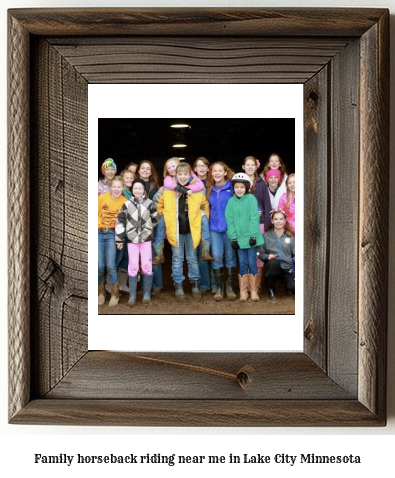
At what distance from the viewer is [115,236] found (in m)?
0.74

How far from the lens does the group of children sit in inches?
29.0

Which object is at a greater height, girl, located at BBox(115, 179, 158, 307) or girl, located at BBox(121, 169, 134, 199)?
girl, located at BBox(121, 169, 134, 199)

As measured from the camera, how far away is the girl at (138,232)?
738 mm

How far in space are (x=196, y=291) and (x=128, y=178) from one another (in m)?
0.14

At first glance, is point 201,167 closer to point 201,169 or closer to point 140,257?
point 201,169

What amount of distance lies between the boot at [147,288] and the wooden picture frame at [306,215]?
6cm

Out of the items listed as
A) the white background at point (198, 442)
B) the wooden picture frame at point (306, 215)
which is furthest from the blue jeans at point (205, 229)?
the white background at point (198, 442)

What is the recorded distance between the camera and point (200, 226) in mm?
738

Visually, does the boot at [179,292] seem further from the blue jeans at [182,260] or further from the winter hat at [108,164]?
the winter hat at [108,164]

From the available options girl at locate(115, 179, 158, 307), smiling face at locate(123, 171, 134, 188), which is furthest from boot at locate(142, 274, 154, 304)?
smiling face at locate(123, 171, 134, 188)

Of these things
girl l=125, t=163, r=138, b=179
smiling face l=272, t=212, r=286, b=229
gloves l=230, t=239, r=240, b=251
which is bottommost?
gloves l=230, t=239, r=240, b=251

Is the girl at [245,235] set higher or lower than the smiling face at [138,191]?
lower

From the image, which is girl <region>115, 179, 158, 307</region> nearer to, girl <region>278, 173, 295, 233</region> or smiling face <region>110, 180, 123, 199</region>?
smiling face <region>110, 180, 123, 199</region>
